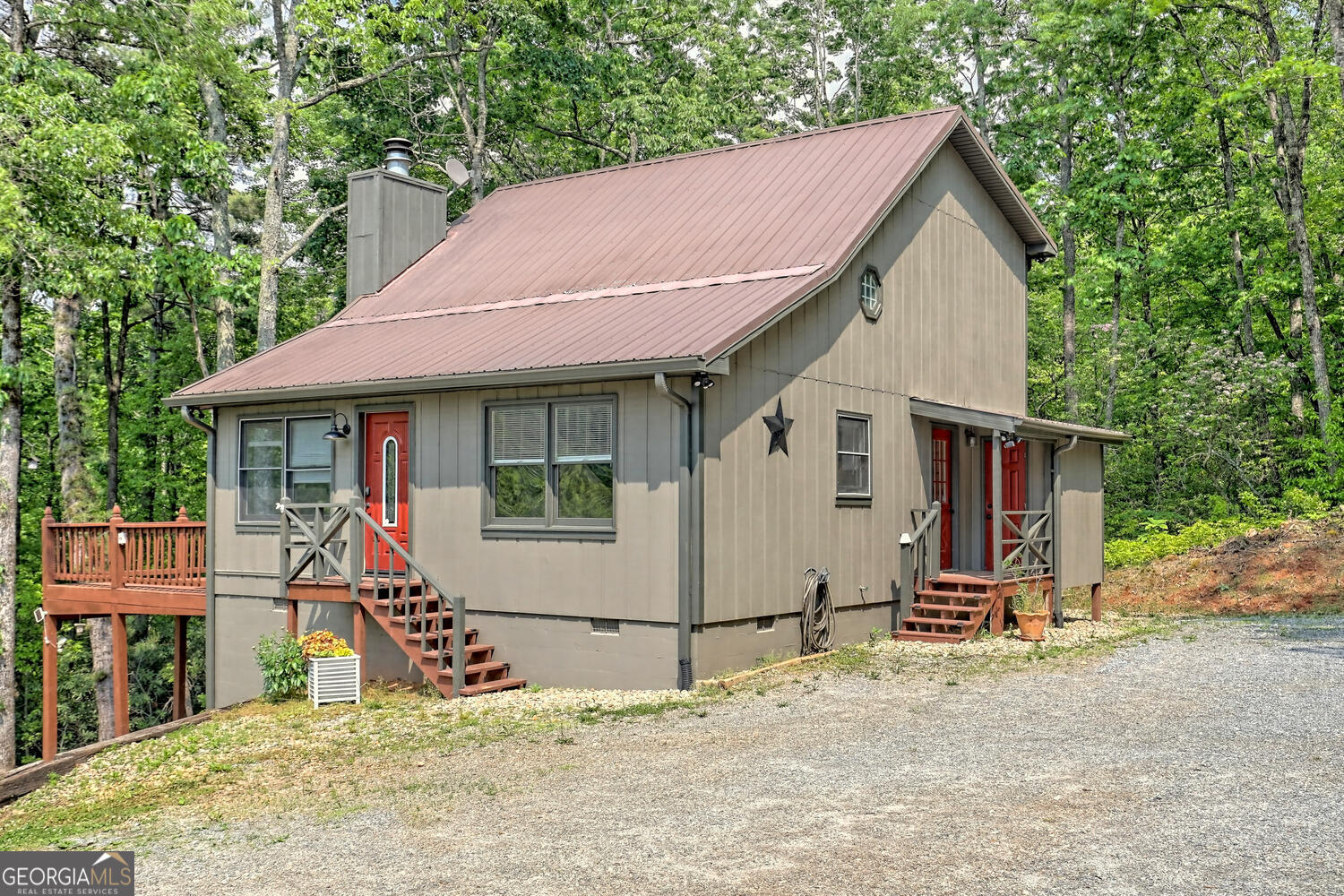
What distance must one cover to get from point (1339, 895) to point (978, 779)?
2415 mm

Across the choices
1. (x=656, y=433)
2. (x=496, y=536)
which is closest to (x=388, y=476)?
(x=496, y=536)

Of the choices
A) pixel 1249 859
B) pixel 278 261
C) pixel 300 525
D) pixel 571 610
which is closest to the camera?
pixel 1249 859

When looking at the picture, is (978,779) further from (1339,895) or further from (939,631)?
(939,631)

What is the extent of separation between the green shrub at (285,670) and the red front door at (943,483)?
8366 mm

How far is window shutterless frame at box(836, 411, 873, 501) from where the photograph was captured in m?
13.0

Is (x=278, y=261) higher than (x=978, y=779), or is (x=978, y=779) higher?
(x=278, y=261)

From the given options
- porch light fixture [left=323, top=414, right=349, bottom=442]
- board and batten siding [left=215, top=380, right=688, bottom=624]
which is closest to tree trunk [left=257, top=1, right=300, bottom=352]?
board and batten siding [left=215, top=380, right=688, bottom=624]

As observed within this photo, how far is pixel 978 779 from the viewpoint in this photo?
6.99 metres

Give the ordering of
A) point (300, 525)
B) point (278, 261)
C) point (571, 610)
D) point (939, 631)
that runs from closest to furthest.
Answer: point (571, 610)
point (300, 525)
point (939, 631)
point (278, 261)

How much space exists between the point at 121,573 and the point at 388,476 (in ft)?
14.7

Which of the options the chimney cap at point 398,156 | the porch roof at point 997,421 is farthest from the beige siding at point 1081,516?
the chimney cap at point 398,156

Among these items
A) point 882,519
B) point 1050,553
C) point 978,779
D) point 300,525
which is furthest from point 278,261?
point 978,779

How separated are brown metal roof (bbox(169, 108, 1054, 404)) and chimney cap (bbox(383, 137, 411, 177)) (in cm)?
138

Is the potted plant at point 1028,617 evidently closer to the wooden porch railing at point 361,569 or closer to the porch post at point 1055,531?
the porch post at point 1055,531
